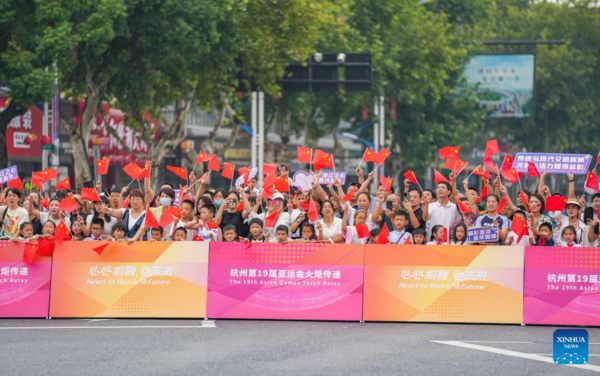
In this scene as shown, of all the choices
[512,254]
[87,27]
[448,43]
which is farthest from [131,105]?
[512,254]

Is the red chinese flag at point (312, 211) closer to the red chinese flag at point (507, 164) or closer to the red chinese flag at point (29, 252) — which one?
the red chinese flag at point (507, 164)

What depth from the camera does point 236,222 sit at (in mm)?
18125

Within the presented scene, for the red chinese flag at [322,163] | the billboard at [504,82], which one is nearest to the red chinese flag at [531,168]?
the red chinese flag at [322,163]

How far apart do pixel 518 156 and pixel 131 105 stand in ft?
61.2

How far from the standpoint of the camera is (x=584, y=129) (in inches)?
2660

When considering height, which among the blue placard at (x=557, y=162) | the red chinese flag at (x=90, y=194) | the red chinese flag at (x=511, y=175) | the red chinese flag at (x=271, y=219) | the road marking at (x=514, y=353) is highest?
the blue placard at (x=557, y=162)

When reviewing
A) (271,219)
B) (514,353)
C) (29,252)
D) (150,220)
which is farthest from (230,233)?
(514,353)

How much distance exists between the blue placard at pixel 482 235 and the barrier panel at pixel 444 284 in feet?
0.38

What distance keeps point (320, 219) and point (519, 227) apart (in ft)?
8.75

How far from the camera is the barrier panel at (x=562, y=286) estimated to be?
54.0 ft

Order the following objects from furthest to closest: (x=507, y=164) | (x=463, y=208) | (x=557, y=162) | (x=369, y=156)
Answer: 1. (x=369, y=156)
2. (x=507, y=164)
3. (x=557, y=162)
4. (x=463, y=208)

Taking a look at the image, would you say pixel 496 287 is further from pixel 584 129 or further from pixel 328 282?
pixel 584 129

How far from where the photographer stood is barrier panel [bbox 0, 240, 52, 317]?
663 inches

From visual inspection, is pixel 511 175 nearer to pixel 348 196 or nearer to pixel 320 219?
pixel 348 196
